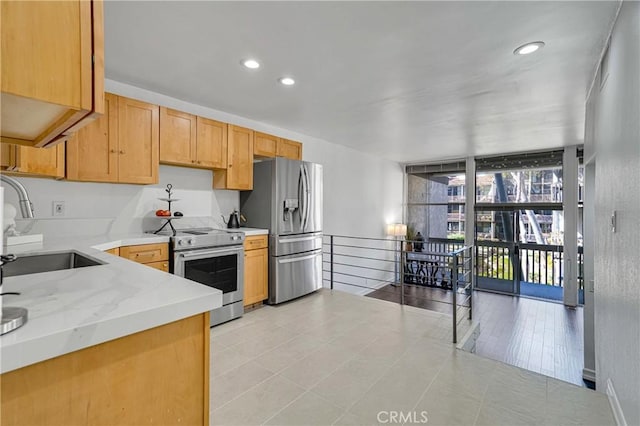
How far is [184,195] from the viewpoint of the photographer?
11.4ft

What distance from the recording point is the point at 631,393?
1510mm

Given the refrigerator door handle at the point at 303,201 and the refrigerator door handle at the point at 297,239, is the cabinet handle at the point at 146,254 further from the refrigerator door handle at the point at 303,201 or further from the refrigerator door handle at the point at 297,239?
the refrigerator door handle at the point at 303,201

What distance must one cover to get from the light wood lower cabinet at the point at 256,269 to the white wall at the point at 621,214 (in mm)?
3091

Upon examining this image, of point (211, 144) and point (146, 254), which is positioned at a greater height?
point (211, 144)

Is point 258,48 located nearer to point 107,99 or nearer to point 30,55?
point 107,99

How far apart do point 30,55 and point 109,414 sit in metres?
0.81

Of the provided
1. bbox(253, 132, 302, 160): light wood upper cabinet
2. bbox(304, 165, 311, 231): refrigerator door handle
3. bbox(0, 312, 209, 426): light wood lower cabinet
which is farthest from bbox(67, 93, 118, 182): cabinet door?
bbox(0, 312, 209, 426): light wood lower cabinet

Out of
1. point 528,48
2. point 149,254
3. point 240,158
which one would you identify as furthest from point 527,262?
point 149,254

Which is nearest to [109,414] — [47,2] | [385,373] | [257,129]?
[47,2]

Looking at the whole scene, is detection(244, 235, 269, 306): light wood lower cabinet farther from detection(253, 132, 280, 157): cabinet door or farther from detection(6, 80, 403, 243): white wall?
detection(253, 132, 280, 157): cabinet door

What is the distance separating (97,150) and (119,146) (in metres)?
0.18

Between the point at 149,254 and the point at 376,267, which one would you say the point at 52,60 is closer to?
the point at 149,254

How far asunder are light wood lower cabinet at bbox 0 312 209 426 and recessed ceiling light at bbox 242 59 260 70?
212cm

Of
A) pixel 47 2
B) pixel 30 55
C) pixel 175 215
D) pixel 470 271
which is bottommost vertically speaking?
pixel 470 271
